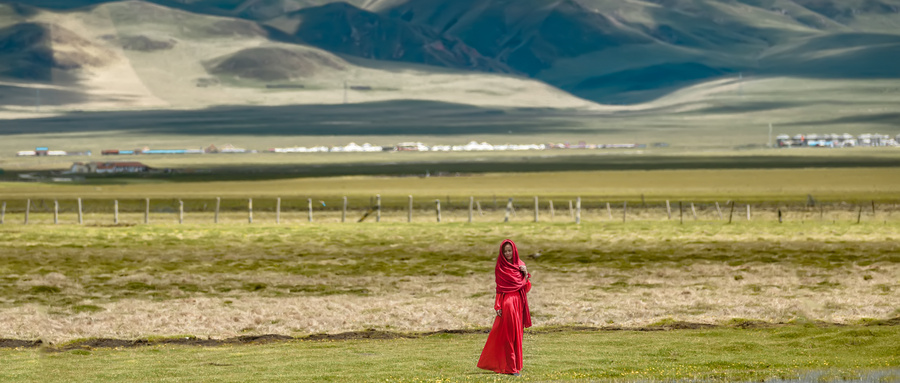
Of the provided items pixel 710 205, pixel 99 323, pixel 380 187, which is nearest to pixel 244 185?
pixel 380 187

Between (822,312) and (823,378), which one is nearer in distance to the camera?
(823,378)

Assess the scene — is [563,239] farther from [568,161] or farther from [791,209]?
[568,161]

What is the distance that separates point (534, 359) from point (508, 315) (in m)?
2.73

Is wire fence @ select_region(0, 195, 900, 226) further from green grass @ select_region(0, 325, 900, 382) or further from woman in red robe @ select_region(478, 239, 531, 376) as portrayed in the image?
woman in red robe @ select_region(478, 239, 531, 376)

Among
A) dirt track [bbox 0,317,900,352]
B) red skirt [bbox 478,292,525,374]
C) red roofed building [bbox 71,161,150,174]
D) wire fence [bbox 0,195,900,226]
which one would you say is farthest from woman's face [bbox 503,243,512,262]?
red roofed building [bbox 71,161,150,174]

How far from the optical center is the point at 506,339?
1703 centimetres

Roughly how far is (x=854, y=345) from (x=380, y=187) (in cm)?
8355

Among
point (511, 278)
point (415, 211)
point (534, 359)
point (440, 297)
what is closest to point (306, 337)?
point (534, 359)

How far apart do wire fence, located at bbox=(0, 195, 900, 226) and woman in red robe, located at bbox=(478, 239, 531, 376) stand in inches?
1508

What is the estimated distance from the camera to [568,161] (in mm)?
159250

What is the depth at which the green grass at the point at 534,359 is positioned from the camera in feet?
58.0

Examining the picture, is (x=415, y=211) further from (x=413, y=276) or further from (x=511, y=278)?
(x=511, y=278)

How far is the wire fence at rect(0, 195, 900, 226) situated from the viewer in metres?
60.6

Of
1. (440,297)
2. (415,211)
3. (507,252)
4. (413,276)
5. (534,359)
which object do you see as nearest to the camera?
(507,252)
